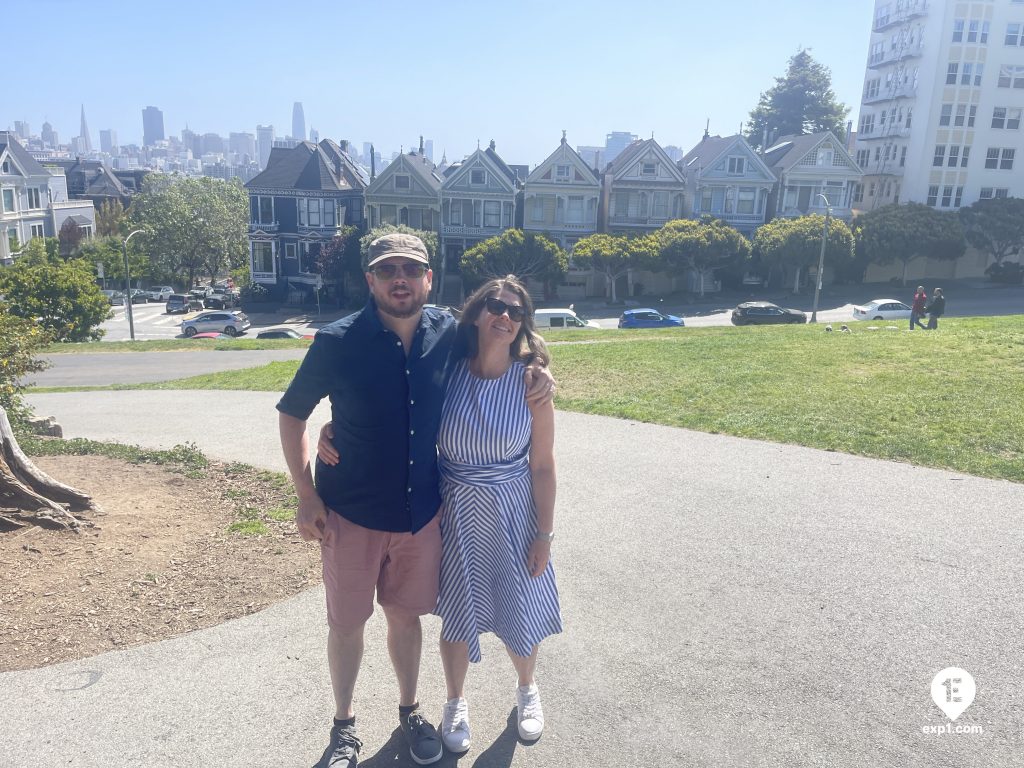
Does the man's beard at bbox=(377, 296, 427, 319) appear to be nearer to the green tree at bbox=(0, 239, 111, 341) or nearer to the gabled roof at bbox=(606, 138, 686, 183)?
the green tree at bbox=(0, 239, 111, 341)

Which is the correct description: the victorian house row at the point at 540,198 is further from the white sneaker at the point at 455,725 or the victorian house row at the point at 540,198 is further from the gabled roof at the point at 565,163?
the white sneaker at the point at 455,725

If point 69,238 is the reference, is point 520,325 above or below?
above

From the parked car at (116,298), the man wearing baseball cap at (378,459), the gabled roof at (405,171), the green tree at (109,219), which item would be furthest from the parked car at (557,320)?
the green tree at (109,219)

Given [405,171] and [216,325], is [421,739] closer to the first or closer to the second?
[216,325]

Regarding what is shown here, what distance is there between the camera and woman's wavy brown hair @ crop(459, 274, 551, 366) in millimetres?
3941

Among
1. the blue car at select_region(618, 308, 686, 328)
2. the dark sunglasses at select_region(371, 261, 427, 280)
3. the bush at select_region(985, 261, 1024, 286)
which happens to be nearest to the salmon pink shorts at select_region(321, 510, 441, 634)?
the dark sunglasses at select_region(371, 261, 427, 280)

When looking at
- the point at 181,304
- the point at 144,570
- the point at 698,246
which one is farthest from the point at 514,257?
Result: the point at 144,570

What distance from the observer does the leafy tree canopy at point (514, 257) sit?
144 feet

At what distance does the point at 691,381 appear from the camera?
12.4m

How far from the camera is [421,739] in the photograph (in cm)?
396

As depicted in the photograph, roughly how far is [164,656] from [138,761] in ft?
3.03

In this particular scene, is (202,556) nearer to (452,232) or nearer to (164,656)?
(164,656)

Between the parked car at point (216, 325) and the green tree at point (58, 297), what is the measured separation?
5.57 meters

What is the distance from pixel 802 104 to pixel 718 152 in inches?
1071
